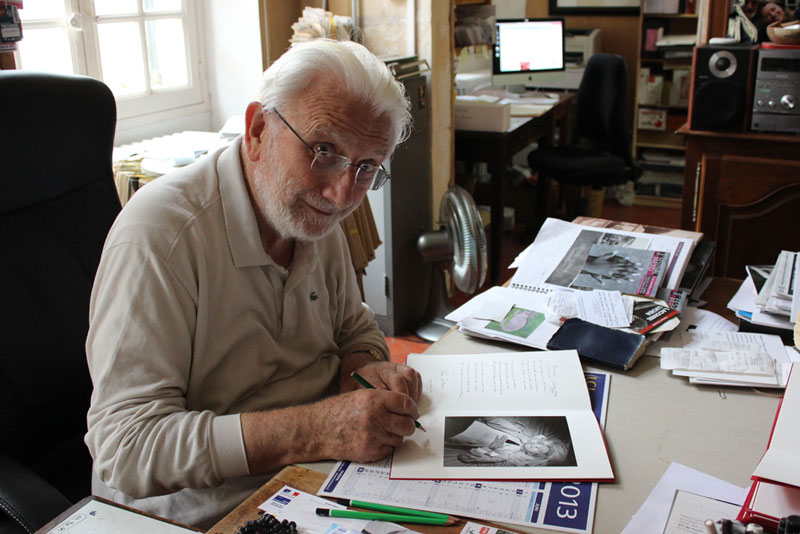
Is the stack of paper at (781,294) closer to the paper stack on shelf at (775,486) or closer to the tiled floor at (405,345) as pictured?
the paper stack on shelf at (775,486)

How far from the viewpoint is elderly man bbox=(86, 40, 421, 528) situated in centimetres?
100

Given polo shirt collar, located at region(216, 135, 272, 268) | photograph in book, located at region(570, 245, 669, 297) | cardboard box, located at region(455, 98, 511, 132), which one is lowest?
photograph in book, located at region(570, 245, 669, 297)

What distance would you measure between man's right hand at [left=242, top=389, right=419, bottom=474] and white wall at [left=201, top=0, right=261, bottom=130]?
2049 millimetres

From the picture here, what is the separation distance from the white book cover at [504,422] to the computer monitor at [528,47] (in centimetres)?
336

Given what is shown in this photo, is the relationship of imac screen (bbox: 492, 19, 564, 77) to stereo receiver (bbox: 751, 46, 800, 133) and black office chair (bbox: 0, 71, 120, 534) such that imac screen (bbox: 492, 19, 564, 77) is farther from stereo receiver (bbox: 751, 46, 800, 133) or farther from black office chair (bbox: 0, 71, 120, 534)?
black office chair (bbox: 0, 71, 120, 534)

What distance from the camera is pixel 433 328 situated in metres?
3.06

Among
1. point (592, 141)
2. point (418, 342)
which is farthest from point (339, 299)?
point (592, 141)

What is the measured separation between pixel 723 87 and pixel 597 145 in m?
1.77

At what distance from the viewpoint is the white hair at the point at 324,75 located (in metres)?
1.10

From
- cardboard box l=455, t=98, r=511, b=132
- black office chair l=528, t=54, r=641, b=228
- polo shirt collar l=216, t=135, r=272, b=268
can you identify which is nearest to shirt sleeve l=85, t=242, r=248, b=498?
polo shirt collar l=216, t=135, r=272, b=268

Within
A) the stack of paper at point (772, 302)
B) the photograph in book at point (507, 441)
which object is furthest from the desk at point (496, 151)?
the photograph in book at point (507, 441)

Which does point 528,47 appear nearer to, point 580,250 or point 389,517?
point 580,250

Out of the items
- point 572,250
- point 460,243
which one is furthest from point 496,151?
point 572,250

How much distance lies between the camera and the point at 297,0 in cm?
302
